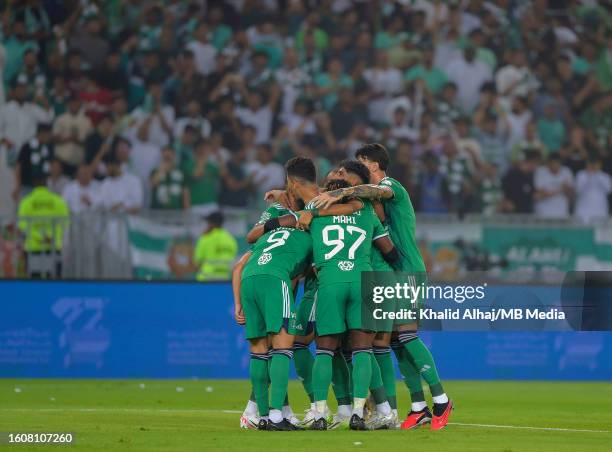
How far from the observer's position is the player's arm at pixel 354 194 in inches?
405

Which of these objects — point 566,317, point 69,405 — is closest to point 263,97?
point 69,405

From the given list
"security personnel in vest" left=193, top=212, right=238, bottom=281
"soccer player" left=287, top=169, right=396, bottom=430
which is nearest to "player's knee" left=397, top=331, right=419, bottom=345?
"soccer player" left=287, top=169, right=396, bottom=430

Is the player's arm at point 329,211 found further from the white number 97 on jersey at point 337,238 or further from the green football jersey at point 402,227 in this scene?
the green football jersey at point 402,227

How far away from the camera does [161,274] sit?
62.3 feet

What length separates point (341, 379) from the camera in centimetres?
1097

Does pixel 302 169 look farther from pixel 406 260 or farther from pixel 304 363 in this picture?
pixel 304 363

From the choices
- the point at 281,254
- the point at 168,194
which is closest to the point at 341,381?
the point at 281,254

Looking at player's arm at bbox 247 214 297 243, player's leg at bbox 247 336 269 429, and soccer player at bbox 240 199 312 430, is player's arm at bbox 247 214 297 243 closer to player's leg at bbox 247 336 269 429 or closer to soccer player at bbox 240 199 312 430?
soccer player at bbox 240 199 312 430

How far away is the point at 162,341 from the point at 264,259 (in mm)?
7828

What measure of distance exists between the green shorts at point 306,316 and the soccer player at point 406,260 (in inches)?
25.8

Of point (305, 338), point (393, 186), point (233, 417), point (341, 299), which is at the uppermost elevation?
point (393, 186)

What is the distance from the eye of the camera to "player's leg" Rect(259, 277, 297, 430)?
10.3 meters

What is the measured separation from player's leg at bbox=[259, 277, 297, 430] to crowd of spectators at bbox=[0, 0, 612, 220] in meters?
11.0

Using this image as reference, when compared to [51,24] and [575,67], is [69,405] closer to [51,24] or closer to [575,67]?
[51,24]
